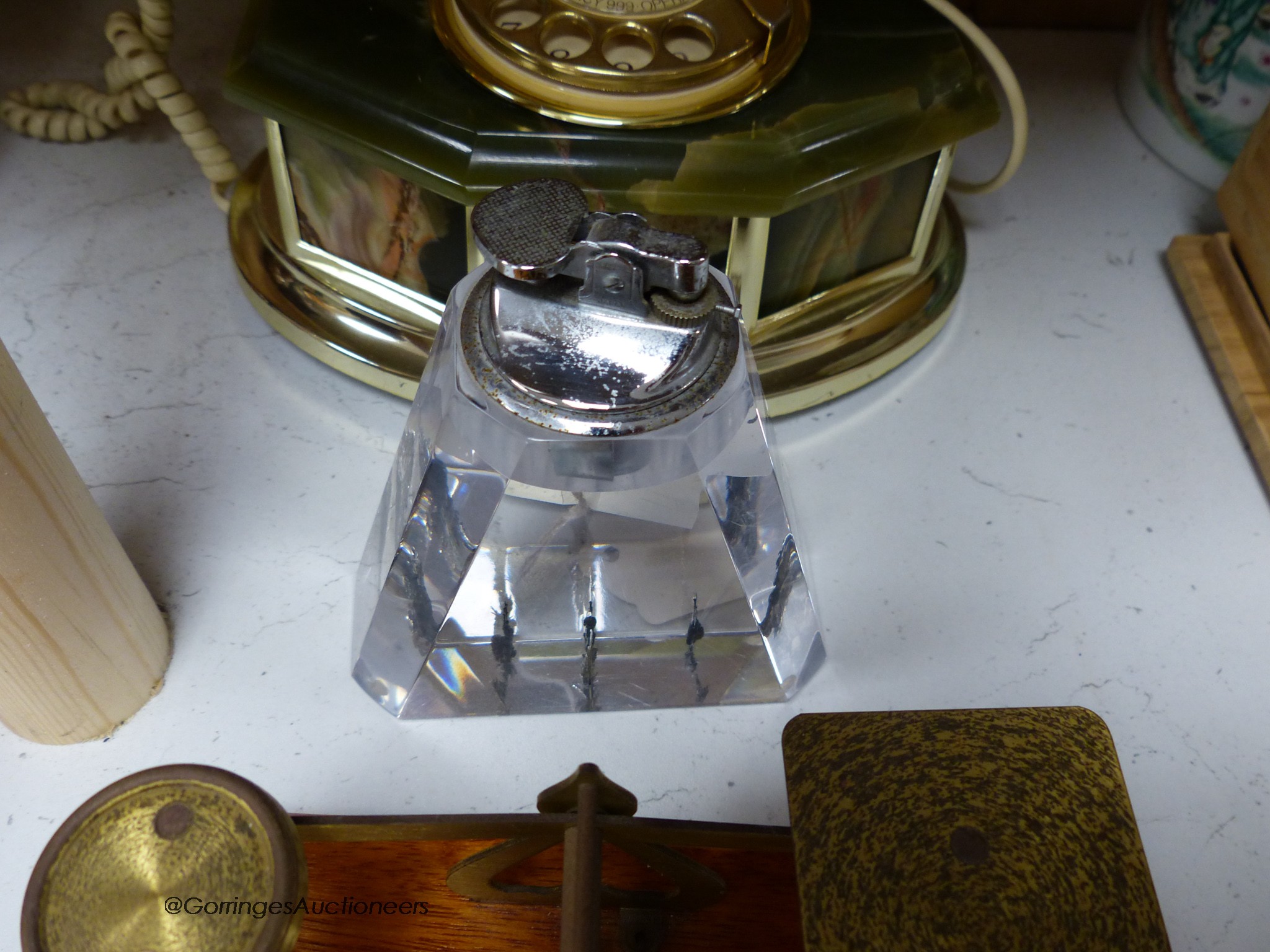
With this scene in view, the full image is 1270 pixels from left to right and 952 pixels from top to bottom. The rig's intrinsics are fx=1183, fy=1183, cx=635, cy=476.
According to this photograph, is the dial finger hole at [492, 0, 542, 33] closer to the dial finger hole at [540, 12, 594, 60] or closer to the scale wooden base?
the dial finger hole at [540, 12, 594, 60]

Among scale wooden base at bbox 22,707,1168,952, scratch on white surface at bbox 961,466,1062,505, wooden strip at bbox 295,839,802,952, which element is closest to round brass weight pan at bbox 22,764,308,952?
scale wooden base at bbox 22,707,1168,952

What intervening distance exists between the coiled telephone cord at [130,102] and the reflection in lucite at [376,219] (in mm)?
110

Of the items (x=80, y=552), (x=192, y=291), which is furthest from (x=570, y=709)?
(x=192, y=291)

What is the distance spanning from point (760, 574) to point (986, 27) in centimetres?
50

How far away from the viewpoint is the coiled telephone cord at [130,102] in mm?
627

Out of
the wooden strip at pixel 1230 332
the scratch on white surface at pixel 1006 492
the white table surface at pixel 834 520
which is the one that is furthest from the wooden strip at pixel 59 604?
the wooden strip at pixel 1230 332

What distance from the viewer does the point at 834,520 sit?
0.58 meters

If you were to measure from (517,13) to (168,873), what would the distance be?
410 millimetres

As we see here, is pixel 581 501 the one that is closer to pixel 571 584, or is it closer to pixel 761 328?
pixel 571 584

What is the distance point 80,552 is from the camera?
433mm

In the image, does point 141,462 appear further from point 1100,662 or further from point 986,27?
point 986,27

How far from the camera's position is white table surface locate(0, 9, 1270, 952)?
1.64 feet

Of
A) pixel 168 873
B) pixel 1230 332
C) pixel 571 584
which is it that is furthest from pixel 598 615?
pixel 1230 332

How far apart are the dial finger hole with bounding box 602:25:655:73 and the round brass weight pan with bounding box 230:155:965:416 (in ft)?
0.45
